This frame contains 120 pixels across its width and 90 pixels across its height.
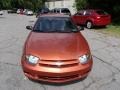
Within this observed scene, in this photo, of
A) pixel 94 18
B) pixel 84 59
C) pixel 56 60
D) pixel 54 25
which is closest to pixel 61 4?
pixel 94 18

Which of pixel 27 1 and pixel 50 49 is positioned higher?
pixel 50 49

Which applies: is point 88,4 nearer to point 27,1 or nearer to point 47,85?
point 47,85

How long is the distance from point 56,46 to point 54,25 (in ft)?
5.95

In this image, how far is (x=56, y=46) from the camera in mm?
6062

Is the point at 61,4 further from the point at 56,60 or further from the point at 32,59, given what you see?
the point at 56,60

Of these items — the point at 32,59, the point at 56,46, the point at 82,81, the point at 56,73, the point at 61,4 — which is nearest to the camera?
the point at 56,73

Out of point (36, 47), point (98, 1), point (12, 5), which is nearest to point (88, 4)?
point (98, 1)

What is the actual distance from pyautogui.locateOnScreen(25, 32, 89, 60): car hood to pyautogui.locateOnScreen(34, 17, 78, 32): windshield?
44 centimetres

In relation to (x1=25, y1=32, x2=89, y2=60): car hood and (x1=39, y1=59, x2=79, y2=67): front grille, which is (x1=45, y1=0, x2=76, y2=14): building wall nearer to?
(x1=25, y1=32, x2=89, y2=60): car hood

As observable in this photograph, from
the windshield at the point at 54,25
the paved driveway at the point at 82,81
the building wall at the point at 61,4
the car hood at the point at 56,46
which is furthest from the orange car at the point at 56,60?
the building wall at the point at 61,4

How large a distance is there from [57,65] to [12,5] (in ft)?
249

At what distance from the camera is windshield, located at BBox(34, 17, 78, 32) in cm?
758

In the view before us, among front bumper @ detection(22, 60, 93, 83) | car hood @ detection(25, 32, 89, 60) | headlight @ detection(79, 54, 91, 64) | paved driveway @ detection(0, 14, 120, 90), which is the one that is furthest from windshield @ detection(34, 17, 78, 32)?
front bumper @ detection(22, 60, 93, 83)

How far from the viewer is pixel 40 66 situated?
5520 mm
